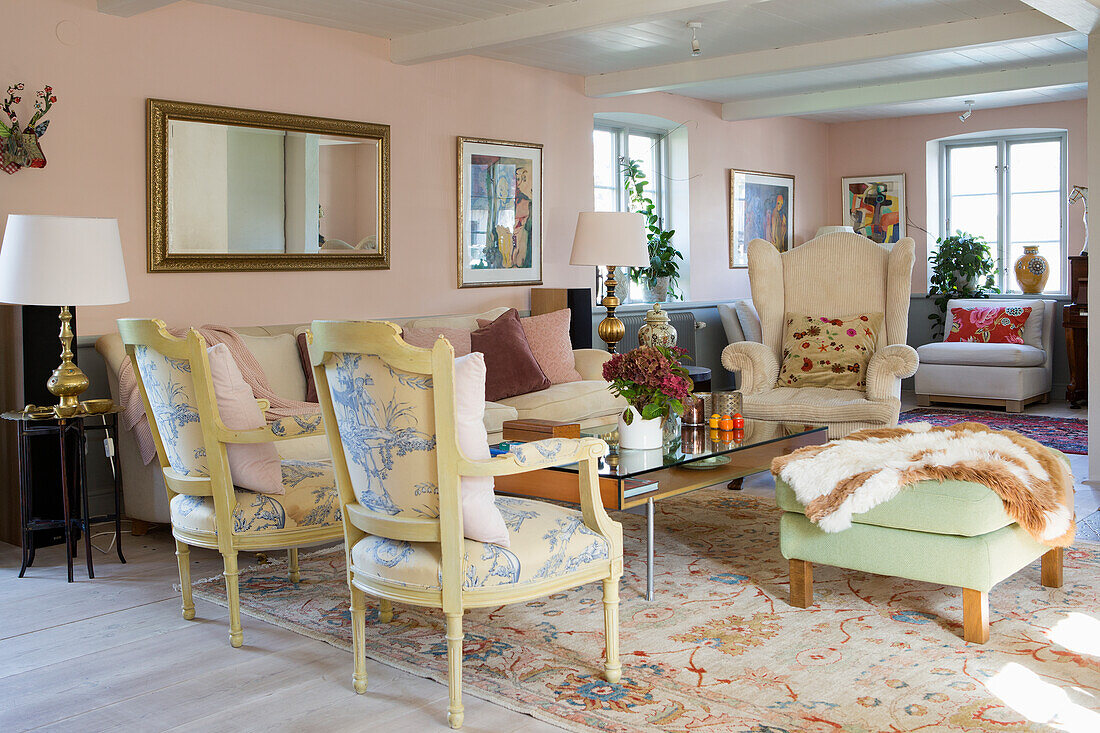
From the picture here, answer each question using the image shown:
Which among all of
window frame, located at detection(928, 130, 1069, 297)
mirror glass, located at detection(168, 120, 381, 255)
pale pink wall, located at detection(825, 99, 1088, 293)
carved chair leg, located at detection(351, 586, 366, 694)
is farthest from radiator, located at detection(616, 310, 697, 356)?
carved chair leg, located at detection(351, 586, 366, 694)

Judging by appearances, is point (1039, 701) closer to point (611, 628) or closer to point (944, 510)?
point (944, 510)

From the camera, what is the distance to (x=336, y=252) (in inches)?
227

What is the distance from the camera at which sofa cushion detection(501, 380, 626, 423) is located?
5.39 meters

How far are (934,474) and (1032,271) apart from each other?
21.9ft

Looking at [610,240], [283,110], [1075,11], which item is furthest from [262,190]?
[1075,11]

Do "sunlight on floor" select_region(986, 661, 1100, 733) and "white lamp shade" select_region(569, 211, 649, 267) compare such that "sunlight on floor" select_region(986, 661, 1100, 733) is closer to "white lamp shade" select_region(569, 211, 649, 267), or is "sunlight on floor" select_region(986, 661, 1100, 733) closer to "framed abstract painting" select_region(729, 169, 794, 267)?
"white lamp shade" select_region(569, 211, 649, 267)

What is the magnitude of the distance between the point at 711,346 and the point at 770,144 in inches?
79.8

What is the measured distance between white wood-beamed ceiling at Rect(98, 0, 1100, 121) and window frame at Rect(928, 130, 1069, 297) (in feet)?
3.18

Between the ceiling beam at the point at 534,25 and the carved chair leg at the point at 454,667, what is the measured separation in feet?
10.7

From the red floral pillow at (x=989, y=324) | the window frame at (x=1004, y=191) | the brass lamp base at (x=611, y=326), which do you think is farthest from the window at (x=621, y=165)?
the window frame at (x=1004, y=191)

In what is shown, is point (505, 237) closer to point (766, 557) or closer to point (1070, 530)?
point (766, 557)

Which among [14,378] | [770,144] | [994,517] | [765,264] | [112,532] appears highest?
[770,144]

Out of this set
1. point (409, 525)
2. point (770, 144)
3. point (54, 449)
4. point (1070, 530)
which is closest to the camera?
point (409, 525)

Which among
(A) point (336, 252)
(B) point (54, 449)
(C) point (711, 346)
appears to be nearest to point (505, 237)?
(A) point (336, 252)
